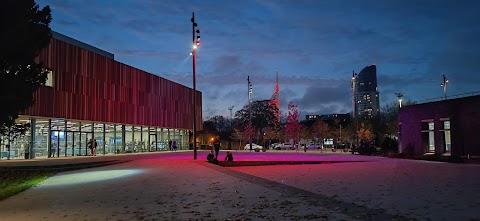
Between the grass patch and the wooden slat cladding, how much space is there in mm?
13152

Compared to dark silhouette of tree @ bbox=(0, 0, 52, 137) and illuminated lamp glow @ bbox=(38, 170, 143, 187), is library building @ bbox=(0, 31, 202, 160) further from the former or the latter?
illuminated lamp glow @ bbox=(38, 170, 143, 187)

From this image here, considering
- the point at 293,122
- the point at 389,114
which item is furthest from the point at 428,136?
the point at 389,114

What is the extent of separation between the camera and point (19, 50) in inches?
671

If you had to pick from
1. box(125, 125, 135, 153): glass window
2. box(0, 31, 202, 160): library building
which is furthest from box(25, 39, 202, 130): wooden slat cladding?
box(125, 125, 135, 153): glass window

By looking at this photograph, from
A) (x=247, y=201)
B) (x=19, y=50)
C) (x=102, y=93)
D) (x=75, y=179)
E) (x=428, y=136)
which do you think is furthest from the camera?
(x=102, y=93)

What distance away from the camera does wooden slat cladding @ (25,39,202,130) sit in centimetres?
3647

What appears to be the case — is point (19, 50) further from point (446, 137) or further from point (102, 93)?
point (446, 137)

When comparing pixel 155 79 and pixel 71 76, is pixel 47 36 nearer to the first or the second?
pixel 71 76

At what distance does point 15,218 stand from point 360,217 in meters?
7.22

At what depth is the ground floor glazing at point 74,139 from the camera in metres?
35.3

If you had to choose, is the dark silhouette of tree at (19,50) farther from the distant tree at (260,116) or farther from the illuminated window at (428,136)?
the distant tree at (260,116)

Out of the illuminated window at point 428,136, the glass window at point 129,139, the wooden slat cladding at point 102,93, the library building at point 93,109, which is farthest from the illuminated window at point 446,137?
the glass window at point 129,139

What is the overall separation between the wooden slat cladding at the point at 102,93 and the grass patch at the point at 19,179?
13.2 m

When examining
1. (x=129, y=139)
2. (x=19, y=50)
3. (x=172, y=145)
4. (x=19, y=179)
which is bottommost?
(x=19, y=179)
